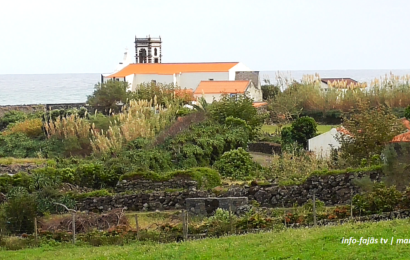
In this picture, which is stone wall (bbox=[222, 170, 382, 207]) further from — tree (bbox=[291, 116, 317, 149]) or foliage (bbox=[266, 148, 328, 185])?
tree (bbox=[291, 116, 317, 149])

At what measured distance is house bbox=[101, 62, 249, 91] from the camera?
2805 inches

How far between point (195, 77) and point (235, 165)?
47530mm

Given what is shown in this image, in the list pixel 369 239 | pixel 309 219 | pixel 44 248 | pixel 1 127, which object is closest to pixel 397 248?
pixel 369 239

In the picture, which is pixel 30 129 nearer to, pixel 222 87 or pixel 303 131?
pixel 303 131

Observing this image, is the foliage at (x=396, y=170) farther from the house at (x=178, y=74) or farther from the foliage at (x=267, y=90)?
the house at (x=178, y=74)

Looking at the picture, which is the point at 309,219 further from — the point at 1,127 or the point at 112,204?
the point at 1,127

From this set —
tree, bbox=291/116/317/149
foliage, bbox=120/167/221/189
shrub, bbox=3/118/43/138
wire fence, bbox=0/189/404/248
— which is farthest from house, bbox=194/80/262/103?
wire fence, bbox=0/189/404/248

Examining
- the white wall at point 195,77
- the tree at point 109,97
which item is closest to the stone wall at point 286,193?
the tree at point 109,97

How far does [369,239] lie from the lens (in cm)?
1173

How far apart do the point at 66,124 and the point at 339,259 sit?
24.9 m

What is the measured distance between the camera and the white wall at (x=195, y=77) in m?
71.9

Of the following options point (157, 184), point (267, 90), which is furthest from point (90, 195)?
point (267, 90)

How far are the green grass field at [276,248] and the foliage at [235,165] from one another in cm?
1037

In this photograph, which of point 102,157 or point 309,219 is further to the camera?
point 102,157
